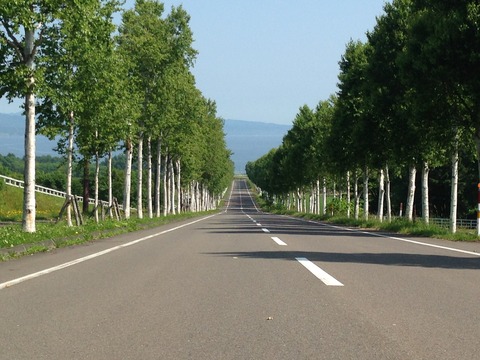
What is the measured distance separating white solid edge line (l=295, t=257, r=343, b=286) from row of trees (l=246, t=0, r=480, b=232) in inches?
451

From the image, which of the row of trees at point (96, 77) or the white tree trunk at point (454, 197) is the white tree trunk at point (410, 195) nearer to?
the white tree trunk at point (454, 197)

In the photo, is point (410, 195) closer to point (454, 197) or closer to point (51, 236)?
point (454, 197)

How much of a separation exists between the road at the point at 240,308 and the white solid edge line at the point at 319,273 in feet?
0.06

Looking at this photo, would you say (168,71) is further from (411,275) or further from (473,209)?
(473,209)

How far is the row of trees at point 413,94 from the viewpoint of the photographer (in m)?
20.7

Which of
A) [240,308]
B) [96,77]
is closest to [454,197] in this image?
[96,77]

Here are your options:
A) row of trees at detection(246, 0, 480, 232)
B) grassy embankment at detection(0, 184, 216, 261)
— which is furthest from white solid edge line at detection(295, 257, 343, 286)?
row of trees at detection(246, 0, 480, 232)

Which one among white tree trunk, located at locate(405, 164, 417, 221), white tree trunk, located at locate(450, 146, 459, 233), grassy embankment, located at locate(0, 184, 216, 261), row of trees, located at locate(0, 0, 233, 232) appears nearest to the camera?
grassy embankment, located at locate(0, 184, 216, 261)

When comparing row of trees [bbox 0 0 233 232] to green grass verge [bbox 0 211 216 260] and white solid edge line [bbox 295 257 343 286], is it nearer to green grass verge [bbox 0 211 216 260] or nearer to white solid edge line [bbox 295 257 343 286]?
→ green grass verge [bbox 0 211 216 260]

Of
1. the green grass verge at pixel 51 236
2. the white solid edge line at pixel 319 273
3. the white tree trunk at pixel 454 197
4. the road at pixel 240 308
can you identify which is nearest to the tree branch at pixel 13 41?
the green grass verge at pixel 51 236

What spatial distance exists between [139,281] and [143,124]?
2898cm

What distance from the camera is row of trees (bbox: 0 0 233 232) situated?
1766cm

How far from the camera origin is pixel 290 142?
76438 mm

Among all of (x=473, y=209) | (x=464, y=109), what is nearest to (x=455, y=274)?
(x=464, y=109)
